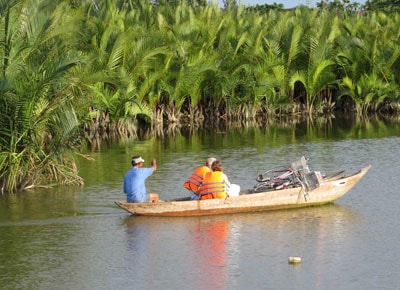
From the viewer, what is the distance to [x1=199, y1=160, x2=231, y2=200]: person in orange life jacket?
1976cm

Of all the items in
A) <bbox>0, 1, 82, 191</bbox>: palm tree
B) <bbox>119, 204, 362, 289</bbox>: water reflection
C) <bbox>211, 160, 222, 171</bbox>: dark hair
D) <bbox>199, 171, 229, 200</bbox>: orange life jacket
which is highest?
<bbox>0, 1, 82, 191</bbox>: palm tree

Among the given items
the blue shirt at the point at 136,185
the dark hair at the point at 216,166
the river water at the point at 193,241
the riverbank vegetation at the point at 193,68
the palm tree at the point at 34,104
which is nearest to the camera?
the river water at the point at 193,241

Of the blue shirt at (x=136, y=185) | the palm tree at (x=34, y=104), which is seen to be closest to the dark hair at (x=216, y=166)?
the blue shirt at (x=136, y=185)

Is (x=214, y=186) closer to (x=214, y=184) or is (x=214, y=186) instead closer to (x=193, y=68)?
(x=214, y=184)

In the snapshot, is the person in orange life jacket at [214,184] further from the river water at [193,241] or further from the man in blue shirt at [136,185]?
the man in blue shirt at [136,185]

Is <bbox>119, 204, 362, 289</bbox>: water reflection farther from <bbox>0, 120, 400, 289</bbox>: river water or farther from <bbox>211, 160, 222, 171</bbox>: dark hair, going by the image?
<bbox>211, 160, 222, 171</bbox>: dark hair

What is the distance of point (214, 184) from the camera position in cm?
1977

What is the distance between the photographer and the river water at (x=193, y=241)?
1537cm

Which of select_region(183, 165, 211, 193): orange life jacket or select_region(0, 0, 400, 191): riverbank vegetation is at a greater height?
select_region(0, 0, 400, 191): riverbank vegetation

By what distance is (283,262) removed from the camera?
16.1 m

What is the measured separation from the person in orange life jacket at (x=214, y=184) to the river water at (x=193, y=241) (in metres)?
0.47

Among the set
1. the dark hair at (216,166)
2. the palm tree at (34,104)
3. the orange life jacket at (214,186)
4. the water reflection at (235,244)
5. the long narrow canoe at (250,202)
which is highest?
the palm tree at (34,104)

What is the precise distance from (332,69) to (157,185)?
853 inches

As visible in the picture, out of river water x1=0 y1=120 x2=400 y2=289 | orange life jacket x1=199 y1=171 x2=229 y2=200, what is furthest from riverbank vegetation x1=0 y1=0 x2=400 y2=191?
orange life jacket x1=199 y1=171 x2=229 y2=200
